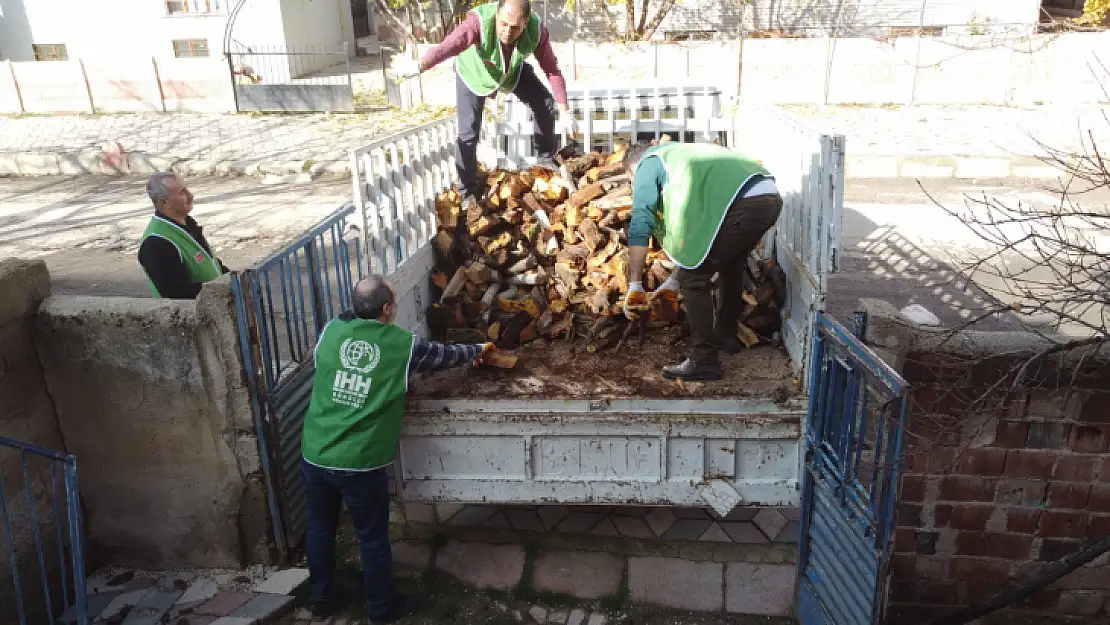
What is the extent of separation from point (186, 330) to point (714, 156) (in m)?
2.71

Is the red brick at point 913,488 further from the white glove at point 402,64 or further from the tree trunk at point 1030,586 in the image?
the white glove at point 402,64

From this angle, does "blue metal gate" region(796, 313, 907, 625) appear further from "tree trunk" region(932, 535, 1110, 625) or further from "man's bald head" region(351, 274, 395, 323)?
"man's bald head" region(351, 274, 395, 323)

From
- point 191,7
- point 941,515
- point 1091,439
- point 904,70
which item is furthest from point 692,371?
point 191,7

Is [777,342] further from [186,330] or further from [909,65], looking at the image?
[909,65]

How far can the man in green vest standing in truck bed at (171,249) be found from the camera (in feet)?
14.2

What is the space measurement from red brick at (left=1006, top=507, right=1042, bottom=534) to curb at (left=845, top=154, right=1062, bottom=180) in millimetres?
8927

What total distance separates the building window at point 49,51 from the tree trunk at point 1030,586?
22738 millimetres

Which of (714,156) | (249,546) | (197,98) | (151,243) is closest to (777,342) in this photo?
(714,156)

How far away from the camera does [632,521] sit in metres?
4.48

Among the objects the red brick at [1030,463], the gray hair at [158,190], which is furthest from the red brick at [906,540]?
the gray hair at [158,190]

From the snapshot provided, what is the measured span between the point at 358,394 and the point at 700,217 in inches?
73.1

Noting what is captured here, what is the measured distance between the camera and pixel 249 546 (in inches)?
163

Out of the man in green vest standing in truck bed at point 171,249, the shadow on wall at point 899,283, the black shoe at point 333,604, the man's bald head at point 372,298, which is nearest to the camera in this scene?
the man's bald head at point 372,298

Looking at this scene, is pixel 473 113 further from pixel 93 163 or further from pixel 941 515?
pixel 93 163
